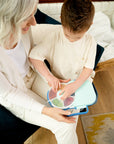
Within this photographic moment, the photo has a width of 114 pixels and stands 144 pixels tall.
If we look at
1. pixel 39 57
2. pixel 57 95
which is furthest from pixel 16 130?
pixel 39 57

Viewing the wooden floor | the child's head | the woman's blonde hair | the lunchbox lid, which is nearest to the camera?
the woman's blonde hair

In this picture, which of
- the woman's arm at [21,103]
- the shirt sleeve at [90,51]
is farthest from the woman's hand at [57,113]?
the shirt sleeve at [90,51]

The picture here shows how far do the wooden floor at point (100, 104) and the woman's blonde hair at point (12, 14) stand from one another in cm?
105

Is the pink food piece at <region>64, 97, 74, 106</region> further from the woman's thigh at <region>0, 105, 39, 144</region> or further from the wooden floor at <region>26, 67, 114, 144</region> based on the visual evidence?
the wooden floor at <region>26, 67, 114, 144</region>

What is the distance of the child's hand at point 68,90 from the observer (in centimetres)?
90

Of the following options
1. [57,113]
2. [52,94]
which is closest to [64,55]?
[52,94]

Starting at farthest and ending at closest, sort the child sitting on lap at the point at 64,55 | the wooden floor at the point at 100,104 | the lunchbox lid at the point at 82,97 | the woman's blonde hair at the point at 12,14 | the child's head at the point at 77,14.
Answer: the wooden floor at the point at 100,104, the child sitting on lap at the point at 64,55, the lunchbox lid at the point at 82,97, the child's head at the point at 77,14, the woman's blonde hair at the point at 12,14

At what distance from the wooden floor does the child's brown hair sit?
1044mm

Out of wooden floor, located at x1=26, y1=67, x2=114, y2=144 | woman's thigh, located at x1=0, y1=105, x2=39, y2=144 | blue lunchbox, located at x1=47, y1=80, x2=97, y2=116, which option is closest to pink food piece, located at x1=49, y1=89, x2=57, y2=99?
blue lunchbox, located at x1=47, y1=80, x2=97, y2=116

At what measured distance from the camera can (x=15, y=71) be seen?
0.89 metres

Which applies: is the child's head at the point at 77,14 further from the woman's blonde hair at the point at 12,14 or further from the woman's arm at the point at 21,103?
the woman's arm at the point at 21,103

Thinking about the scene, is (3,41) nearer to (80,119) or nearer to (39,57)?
(39,57)

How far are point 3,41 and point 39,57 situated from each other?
1.06 feet

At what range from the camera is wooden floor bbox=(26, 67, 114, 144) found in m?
1.34
